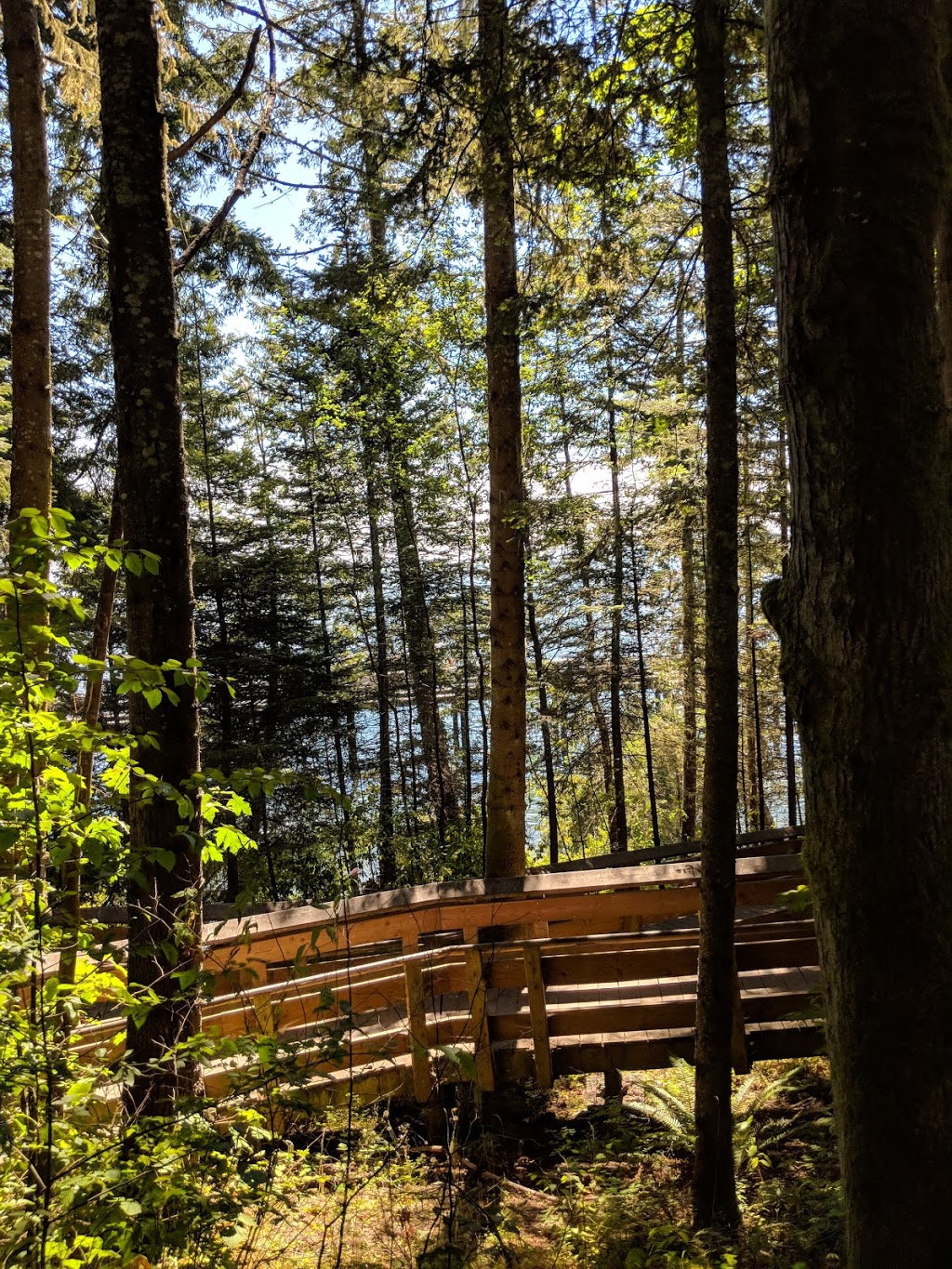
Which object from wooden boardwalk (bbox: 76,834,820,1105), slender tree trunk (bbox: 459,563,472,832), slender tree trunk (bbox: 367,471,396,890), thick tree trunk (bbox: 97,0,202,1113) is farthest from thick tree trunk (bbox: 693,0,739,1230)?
slender tree trunk (bbox: 459,563,472,832)

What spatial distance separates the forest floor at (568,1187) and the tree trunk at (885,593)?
1.24 meters

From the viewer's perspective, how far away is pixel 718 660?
4371 millimetres

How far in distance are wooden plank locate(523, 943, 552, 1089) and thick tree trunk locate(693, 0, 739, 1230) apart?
1.28m

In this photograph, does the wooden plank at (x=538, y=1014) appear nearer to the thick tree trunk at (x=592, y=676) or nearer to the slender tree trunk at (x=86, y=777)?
the slender tree trunk at (x=86, y=777)

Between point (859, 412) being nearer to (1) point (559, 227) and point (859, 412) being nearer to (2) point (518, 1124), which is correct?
(2) point (518, 1124)

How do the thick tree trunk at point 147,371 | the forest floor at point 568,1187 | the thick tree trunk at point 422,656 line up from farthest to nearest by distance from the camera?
1. the thick tree trunk at point 422,656
2. the thick tree trunk at point 147,371
3. the forest floor at point 568,1187

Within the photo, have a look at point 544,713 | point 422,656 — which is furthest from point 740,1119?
point 422,656

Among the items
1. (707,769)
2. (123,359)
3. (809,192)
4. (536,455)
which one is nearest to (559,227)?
(123,359)

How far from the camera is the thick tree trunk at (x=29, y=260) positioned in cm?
495

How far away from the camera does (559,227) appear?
753 centimetres

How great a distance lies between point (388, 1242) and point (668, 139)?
23.9ft

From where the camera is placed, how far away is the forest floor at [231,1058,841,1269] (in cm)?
354

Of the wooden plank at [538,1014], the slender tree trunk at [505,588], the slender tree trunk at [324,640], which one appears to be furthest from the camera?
A: the slender tree trunk at [324,640]

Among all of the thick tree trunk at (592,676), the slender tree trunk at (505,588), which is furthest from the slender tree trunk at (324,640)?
the slender tree trunk at (505,588)
